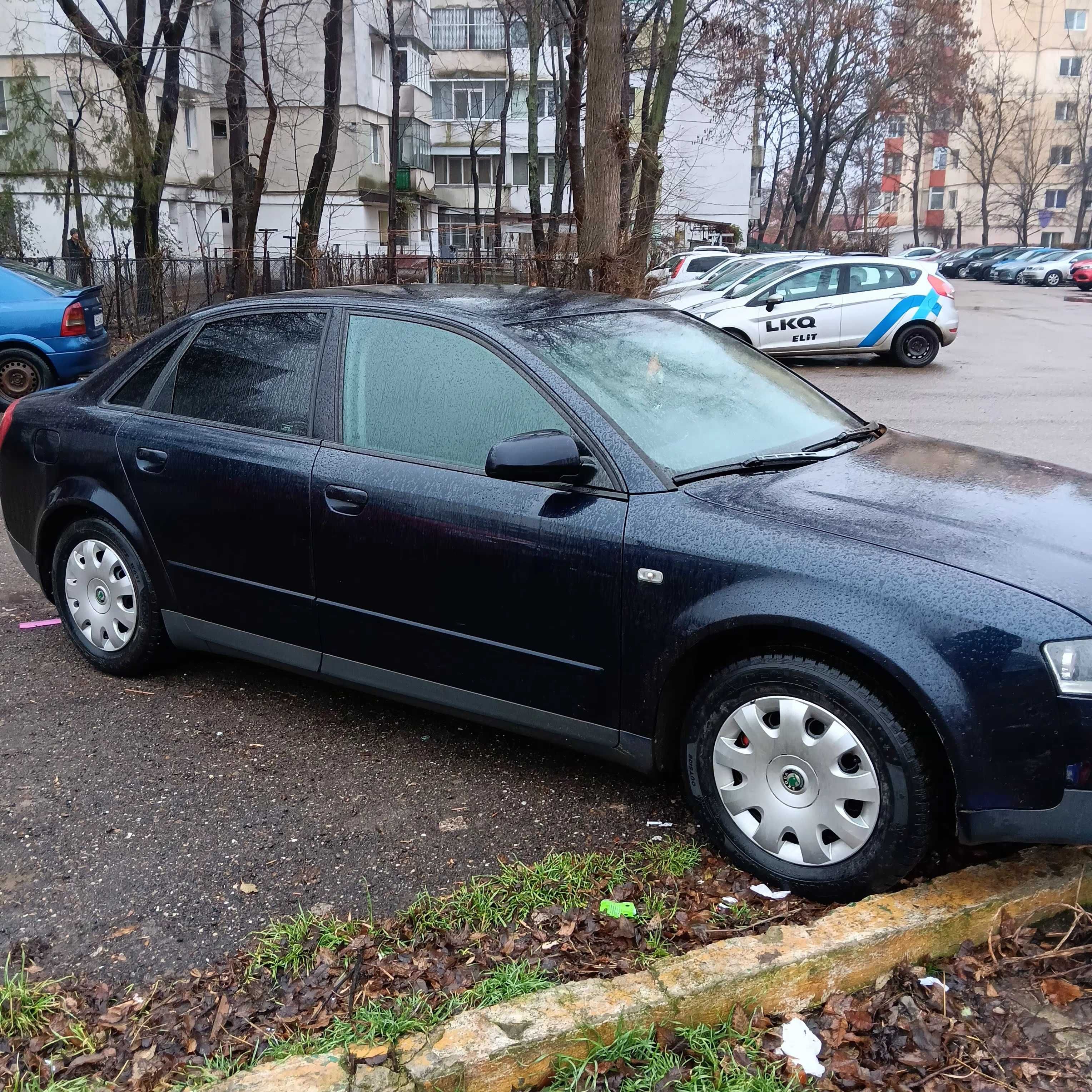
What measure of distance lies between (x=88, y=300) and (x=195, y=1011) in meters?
11.0

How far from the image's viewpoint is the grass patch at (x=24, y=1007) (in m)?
2.59

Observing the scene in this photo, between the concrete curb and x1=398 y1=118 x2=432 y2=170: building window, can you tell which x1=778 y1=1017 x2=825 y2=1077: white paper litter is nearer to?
the concrete curb

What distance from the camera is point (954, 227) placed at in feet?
282

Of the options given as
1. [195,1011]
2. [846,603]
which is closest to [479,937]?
[195,1011]

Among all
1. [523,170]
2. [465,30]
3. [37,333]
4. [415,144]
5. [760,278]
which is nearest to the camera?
[37,333]

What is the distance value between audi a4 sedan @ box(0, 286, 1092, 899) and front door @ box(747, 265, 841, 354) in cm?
1153

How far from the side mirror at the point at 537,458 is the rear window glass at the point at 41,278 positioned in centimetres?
1026

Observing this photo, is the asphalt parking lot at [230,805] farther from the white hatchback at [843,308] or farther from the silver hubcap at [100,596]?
the white hatchback at [843,308]

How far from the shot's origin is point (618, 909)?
3014 mm

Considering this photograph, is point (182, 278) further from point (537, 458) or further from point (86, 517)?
point (537, 458)

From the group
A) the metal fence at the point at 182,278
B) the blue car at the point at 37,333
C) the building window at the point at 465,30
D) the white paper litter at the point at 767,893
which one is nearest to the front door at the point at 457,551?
the white paper litter at the point at 767,893

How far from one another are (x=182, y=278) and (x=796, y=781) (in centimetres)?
1660

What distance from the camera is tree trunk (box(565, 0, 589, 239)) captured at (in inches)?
511

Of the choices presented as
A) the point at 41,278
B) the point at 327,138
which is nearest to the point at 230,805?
the point at 41,278
